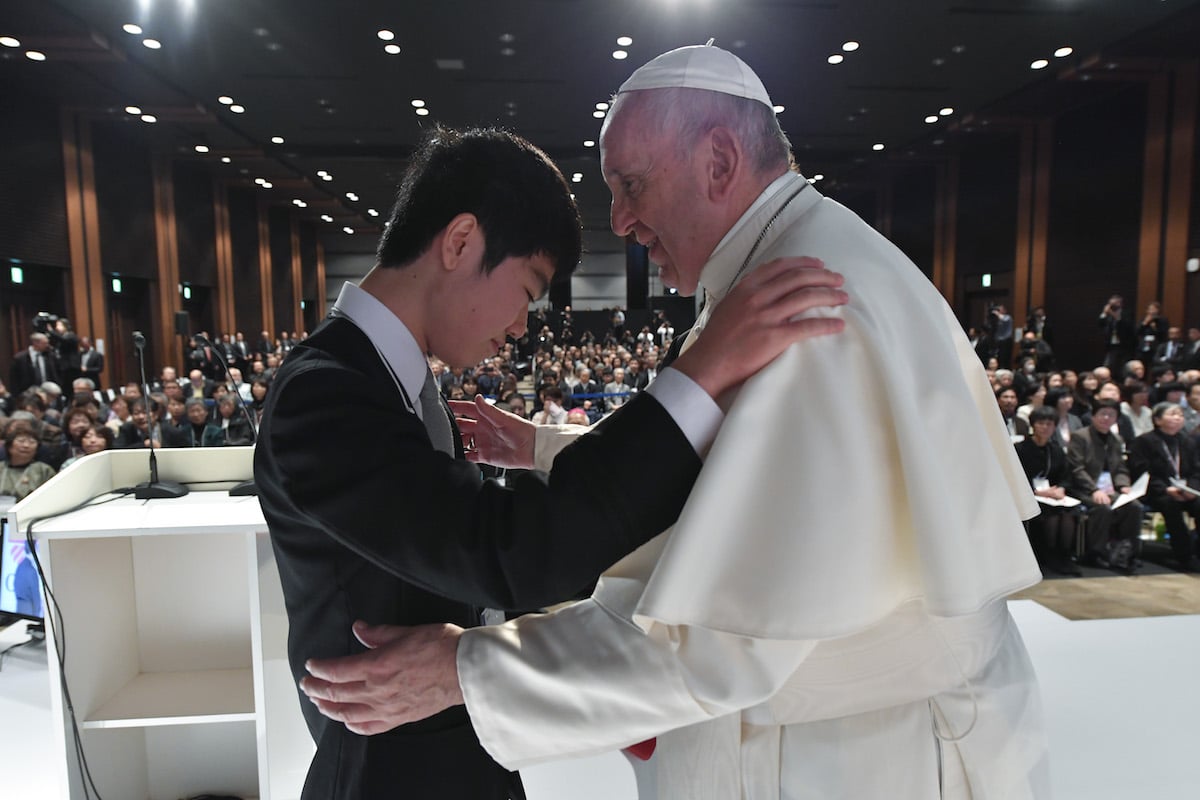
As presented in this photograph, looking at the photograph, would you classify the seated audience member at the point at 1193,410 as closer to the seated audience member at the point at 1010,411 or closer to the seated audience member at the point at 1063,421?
the seated audience member at the point at 1063,421

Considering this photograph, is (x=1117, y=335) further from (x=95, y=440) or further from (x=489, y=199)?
(x=489, y=199)

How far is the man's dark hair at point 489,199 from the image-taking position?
958 millimetres

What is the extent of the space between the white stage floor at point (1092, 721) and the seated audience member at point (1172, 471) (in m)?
3.04

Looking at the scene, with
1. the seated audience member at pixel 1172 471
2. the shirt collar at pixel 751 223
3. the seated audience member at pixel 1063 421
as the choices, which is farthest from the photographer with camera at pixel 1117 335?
the shirt collar at pixel 751 223

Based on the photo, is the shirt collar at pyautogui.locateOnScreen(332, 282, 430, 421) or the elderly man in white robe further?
the shirt collar at pyautogui.locateOnScreen(332, 282, 430, 421)

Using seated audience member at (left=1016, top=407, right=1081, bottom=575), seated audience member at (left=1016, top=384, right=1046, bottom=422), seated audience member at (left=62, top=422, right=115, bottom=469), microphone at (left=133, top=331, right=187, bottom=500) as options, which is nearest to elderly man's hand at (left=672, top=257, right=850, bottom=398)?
microphone at (left=133, top=331, right=187, bottom=500)

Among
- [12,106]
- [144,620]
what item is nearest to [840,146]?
[12,106]

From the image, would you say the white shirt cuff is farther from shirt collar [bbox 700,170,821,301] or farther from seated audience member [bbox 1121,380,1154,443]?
seated audience member [bbox 1121,380,1154,443]

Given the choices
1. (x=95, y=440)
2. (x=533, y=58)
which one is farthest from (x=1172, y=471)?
(x=533, y=58)

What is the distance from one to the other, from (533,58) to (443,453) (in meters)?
11.6

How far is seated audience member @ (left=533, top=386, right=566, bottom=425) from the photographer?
7.96m

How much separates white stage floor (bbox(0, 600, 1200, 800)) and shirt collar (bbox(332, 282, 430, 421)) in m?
1.83

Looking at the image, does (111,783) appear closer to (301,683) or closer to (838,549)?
(301,683)

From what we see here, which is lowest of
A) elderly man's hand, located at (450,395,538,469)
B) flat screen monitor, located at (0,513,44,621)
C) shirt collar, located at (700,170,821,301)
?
flat screen monitor, located at (0,513,44,621)
